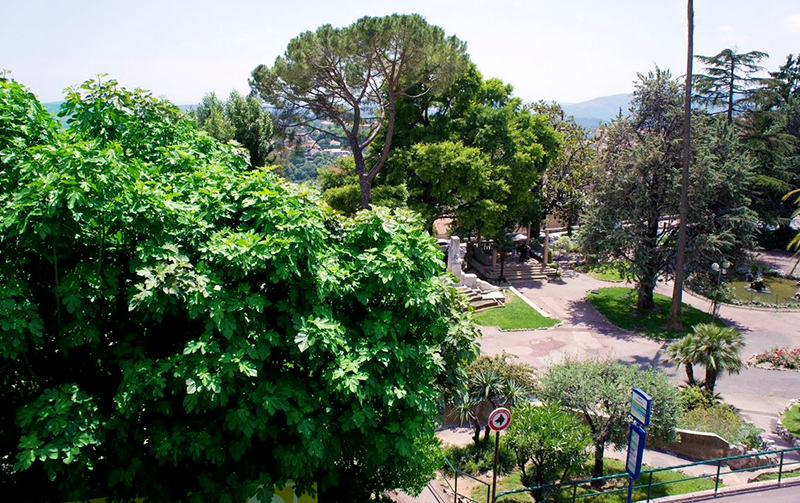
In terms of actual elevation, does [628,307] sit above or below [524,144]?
below

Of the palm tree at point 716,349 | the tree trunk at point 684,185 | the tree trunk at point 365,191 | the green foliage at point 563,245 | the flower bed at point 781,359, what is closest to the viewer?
the palm tree at point 716,349

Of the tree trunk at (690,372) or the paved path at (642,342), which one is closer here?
the tree trunk at (690,372)

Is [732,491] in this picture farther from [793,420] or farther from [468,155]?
[468,155]

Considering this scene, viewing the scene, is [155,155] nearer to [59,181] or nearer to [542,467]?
[59,181]

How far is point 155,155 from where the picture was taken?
10969mm

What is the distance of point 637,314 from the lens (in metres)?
27.7

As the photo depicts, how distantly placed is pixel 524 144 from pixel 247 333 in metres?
27.0

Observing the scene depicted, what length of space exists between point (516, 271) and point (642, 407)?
23483mm

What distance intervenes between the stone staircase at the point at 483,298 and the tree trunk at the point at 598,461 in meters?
13.0

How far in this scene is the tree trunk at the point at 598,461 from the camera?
14.0 m

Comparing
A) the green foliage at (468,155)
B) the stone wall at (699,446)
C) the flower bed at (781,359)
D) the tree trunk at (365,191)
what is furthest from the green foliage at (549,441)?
the tree trunk at (365,191)

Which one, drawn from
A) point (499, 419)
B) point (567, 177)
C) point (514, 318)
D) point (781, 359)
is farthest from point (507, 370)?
point (567, 177)

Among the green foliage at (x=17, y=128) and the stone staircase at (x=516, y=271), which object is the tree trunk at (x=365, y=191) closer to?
the stone staircase at (x=516, y=271)

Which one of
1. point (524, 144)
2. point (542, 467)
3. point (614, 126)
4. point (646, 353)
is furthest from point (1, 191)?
point (524, 144)
